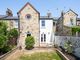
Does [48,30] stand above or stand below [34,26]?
below

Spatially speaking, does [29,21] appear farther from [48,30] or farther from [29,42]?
[29,42]

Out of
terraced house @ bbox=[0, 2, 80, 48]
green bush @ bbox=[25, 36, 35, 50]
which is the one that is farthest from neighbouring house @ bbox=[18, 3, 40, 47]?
green bush @ bbox=[25, 36, 35, 50]

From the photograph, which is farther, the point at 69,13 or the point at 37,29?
the point at 69,13

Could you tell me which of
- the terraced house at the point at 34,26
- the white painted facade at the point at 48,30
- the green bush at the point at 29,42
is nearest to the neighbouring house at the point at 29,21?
the terraced house at the point at 34,26

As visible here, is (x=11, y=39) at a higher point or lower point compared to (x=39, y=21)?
lower

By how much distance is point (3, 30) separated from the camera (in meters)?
34.7

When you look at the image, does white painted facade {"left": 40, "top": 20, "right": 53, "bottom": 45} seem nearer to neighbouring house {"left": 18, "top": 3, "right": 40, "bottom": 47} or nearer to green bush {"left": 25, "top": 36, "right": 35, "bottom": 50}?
neighbouring house {"left": 18, "top": 3, "right": 40, "bottom": 47}

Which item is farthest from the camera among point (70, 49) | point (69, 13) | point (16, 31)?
point (69, 13)

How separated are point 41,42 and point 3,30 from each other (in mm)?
12102

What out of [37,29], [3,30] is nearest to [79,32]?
[37,29]

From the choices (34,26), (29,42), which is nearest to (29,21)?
(34,26)

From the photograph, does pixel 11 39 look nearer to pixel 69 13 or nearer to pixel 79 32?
pixel 79 32

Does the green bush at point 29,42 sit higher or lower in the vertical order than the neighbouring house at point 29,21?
lower

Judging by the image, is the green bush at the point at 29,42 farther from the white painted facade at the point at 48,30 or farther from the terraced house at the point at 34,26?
the white painted facade at the point at 48,30
